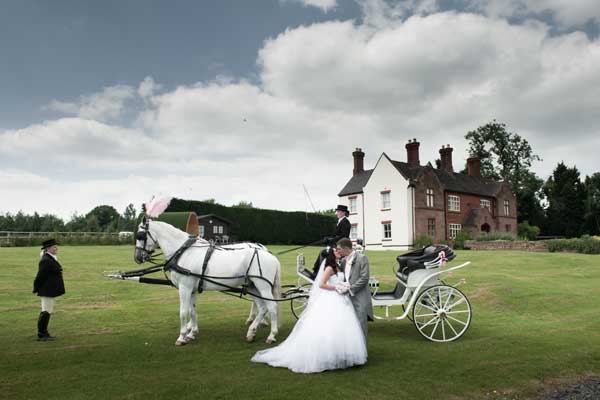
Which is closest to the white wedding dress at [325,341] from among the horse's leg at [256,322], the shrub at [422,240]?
the horse's leg at [256,322]

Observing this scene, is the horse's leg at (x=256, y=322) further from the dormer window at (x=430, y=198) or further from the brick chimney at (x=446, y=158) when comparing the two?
the brick chimney at (x=446, y=158)

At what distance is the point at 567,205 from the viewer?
55.4 metres

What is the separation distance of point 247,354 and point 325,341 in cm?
168

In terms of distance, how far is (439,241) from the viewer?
39.0 m

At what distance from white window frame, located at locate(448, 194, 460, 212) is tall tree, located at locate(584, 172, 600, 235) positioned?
75.6ft

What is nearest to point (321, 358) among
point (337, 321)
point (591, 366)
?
point (337, 321)

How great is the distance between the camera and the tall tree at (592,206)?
5434 cm

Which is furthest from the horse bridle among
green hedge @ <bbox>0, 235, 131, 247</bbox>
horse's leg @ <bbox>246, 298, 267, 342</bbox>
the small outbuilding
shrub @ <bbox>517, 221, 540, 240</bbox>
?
shrub @ <bbox>517, 221, 540, 240</bbox>

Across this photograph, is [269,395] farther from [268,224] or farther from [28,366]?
[268,224]

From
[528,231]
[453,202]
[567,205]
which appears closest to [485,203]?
[453,202]

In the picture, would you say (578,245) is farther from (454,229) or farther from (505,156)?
(505,156)

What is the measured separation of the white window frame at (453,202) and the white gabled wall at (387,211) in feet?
19.6

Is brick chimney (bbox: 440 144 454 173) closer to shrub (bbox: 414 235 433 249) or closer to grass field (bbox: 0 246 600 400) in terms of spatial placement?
shrub (bbox: 414 235 433 249)

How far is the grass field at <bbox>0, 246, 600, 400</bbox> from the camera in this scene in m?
5.46
